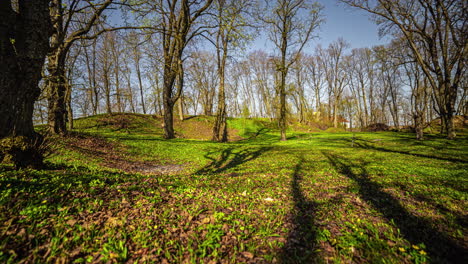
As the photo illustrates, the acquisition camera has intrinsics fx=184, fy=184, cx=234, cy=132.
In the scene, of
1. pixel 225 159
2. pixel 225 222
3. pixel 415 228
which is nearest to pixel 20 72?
pixel 225 222

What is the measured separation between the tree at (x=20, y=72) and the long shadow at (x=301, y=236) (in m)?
5.14

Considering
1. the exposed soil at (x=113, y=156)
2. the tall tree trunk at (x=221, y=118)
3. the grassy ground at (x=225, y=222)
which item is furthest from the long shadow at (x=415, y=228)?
the tall tree trunk at (x=221, y=118)

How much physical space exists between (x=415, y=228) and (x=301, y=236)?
5.87 feet

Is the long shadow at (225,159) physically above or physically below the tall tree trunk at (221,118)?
below

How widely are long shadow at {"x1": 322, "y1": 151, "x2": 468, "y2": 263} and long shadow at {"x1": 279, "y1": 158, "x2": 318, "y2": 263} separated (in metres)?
1.21

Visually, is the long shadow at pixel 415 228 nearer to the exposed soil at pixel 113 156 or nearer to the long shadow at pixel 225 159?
the long shadow at pixel 225 159

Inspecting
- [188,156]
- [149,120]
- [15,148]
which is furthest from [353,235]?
[149,120]

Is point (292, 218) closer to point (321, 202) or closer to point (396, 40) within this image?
point (321, 202)

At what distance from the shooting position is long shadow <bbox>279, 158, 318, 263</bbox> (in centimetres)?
213

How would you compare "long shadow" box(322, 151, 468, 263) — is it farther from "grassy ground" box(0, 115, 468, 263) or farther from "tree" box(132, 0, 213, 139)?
"tree" box(132, 0, 213, 139)

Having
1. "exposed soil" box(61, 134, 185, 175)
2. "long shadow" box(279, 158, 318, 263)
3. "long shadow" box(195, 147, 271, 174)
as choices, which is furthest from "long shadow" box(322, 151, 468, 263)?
"exposed soil" box(61, 134, 185, 175)

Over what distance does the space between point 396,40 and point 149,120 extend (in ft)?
105

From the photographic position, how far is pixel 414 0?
12.5 meters

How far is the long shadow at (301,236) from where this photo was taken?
213 cm
